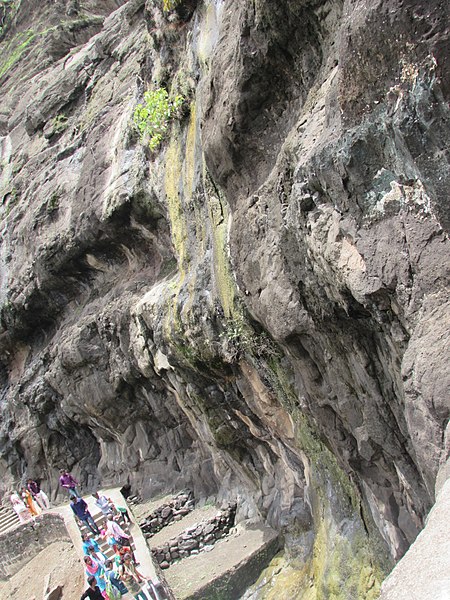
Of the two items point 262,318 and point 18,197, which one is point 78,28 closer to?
point 18,197

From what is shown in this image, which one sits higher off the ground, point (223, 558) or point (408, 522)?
point (408, 522)

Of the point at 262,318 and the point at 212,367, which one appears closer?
the point at 262,318

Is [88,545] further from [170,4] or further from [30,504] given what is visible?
[170,4]

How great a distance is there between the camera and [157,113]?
1427 cm

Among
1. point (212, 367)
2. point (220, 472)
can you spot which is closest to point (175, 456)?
point (220, 472)

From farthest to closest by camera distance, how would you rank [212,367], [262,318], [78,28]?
1. [78,28]
2. [212,367]
3. [262,318]

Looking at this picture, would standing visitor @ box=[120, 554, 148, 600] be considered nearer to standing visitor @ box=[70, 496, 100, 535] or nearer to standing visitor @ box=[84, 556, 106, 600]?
standing visitor @ box=[84, 556, 106, 600]

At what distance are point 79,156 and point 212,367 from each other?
1398cm

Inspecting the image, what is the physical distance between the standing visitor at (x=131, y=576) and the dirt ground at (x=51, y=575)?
2763 mm

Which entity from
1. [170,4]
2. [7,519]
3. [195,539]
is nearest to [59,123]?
[170,4]

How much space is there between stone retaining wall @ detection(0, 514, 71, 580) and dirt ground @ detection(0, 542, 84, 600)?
27 centimetres

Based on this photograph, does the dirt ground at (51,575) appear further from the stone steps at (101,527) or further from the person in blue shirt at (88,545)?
the person in blue shirt at (88,545)

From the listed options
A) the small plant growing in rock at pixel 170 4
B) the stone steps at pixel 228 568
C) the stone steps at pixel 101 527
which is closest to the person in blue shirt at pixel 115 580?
the stone steps at pixel 101 527

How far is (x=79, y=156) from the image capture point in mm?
23312
